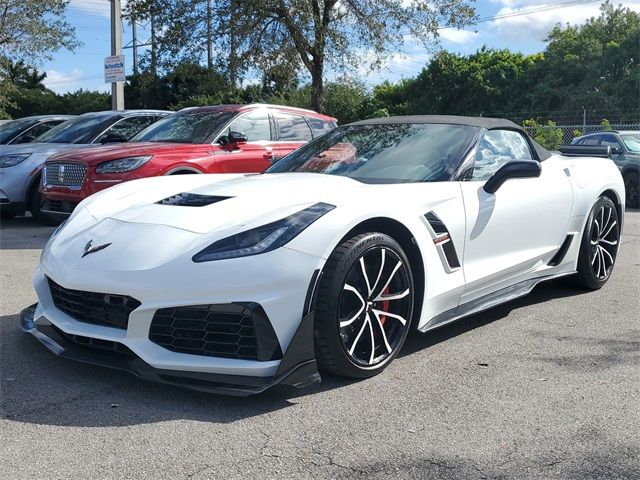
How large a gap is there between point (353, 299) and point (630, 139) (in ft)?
40.1

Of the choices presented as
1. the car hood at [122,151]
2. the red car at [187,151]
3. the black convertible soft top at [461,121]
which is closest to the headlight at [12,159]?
the red car at [187,151]

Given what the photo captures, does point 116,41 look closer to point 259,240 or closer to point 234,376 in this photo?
point 259,240

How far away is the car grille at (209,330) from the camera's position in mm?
3234

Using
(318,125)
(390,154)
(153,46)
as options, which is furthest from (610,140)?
(390,154)

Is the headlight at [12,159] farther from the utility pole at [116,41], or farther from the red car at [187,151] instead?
the utility pole at [116,41]

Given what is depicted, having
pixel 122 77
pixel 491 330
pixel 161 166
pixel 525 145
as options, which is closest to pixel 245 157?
pixel 161 166

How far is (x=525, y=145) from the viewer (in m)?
5.31

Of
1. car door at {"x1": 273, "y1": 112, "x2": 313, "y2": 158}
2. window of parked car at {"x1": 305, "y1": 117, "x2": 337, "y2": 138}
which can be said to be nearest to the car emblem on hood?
car door at {"x1": 273, "y1": 112, "x2": 313, "y2": 158}

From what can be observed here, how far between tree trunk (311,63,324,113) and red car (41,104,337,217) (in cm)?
678

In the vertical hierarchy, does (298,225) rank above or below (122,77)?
below

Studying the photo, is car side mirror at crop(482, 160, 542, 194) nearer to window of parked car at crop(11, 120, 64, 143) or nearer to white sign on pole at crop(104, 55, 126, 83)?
window of parked car at crop(11, 120, 64, 143)

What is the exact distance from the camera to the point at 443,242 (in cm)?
405

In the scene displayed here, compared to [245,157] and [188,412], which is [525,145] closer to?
[188,412]

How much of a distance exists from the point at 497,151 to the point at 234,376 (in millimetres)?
2648
